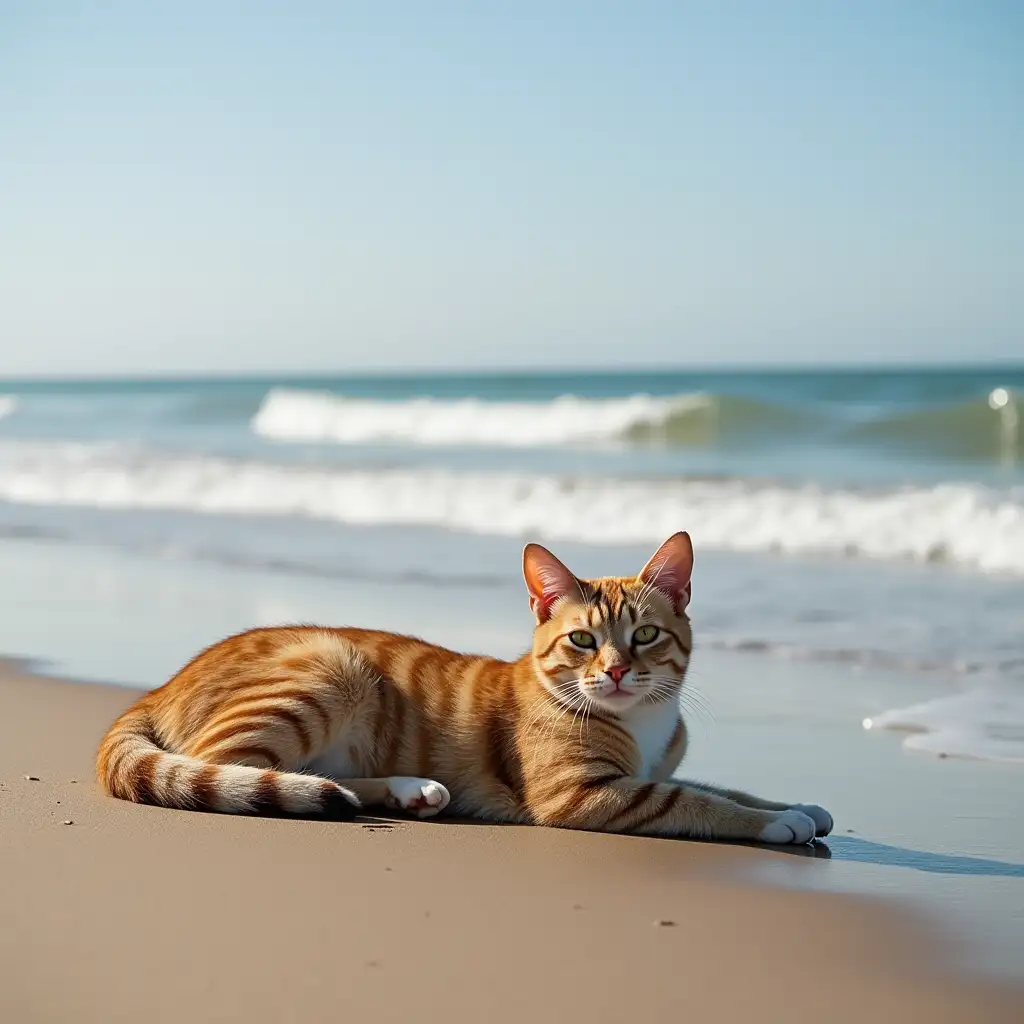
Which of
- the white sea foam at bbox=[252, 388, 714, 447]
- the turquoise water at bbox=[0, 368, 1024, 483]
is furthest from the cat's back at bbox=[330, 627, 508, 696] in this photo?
the white sea foam at bbox=[252, 388, 714, 447]

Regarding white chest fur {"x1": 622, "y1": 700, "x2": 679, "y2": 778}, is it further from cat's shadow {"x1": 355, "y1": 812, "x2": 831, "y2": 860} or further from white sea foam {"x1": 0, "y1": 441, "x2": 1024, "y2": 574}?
white sea foam {"x1": 0, "y1": 441, "x2": 1024, "y2": 574}

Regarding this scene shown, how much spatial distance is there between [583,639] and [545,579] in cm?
25

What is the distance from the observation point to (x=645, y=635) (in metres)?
4.27

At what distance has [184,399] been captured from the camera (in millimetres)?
41250

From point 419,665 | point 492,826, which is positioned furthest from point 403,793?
point 419,665

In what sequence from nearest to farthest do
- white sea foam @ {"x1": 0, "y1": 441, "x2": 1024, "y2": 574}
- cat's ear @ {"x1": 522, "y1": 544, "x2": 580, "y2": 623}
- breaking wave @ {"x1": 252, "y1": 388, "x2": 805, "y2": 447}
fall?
cat's ear @ {"x1": 522, "y1": 544, "x2": 580, "y2": 623} → white sea foam @ {"x1": 0, "y1": 441, "x2": 1024, "y2": 574} → breaking wave @ {"x1": 252, "y1": 388, "x2": 805, "y2": 447}

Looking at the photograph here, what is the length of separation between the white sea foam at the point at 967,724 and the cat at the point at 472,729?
126 centimetres

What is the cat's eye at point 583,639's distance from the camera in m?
4.29

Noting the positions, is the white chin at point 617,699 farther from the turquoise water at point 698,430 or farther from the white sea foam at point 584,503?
the turquoise water at point 698,430

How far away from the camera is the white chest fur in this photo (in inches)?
171

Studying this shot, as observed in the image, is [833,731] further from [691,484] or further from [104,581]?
[691,484]

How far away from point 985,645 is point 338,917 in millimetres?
4802

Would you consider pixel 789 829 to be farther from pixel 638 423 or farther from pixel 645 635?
pixel 638 423

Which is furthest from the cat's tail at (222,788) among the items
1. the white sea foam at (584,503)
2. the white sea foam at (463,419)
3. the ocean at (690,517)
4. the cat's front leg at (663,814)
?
the white sea foam at (463,419)
